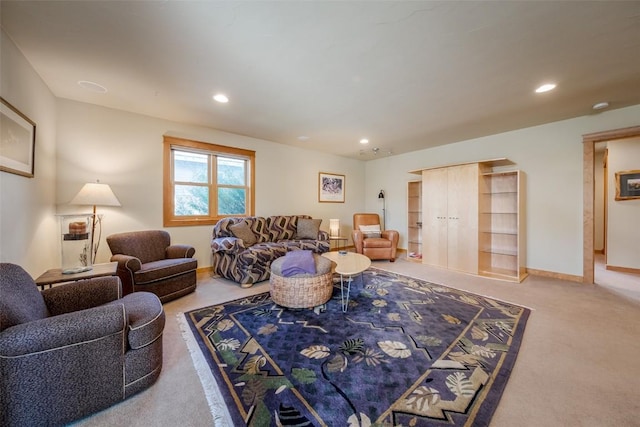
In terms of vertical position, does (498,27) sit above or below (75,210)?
above

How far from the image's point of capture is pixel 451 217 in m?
4.21

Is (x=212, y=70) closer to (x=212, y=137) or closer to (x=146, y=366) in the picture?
(x=212, y=137)

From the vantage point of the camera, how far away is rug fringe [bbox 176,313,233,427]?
1.22 meters

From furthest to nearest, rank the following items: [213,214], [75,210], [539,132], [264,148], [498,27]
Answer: [264,148]
[213,214]
[539,132]
[75,210]
[498,27]

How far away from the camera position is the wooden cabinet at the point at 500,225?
149 inches

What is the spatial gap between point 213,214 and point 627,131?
6245mm

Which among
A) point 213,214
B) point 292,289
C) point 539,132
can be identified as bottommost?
point 292,289

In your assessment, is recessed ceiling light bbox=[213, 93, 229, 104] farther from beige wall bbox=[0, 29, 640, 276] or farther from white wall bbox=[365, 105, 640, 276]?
white wall bbox=[365, 105, 640, 276]

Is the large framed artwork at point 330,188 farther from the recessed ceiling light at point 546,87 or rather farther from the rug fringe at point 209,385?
the rug fringe at point 209,385

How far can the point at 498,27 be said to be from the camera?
1690mm

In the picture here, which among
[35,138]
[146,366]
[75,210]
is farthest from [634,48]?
[75,210]

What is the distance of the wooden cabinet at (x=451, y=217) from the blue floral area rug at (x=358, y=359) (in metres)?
1.41

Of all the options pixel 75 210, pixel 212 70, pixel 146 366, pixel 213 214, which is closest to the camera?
pixel 146 366

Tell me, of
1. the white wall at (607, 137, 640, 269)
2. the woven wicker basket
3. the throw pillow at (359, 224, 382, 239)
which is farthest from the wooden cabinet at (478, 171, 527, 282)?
the woven wicker basket
